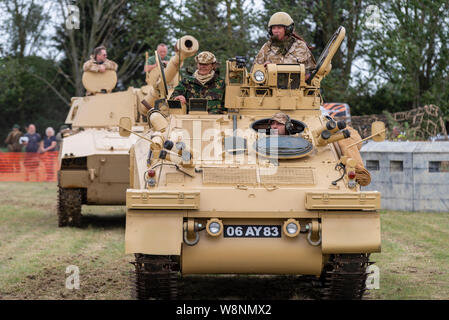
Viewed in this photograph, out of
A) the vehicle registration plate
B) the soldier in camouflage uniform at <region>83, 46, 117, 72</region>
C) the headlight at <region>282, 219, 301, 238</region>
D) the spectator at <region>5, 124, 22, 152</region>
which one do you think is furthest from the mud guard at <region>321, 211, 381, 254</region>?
the spectator at <region>5, 124, 22, 152</region>

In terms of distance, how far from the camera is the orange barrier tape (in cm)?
2841

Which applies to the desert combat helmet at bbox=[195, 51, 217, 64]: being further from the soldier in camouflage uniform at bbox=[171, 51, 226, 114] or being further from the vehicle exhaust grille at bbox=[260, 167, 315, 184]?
the vehicle exhaust grille at bbox=[260, 167, 315, 184]

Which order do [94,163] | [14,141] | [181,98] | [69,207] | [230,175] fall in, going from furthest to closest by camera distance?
1. [14,141]
2. [69,207]
3. [94,163]
4. [181,98]
5. [230,175]

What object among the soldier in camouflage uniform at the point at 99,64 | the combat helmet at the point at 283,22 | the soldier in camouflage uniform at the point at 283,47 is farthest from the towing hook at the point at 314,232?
the soldier in camouflage uniform at the point at 99,64

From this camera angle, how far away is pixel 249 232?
822 centimetres

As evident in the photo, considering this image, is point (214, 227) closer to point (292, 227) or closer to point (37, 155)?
point (292, 227)

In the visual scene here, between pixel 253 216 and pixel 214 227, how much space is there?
0.37m

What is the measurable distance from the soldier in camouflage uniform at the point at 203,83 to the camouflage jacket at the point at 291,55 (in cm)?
56

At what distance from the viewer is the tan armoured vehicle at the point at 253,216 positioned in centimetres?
809

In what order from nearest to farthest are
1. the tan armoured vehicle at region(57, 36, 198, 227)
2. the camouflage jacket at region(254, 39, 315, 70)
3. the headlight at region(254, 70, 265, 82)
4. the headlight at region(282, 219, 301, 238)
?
the headlight at region(282, 219, 301, 238)
the headlight at region(254, 70, 265, 82)
the camouflage jacket at region(254, 39, 315, 70)
the tan armoured vehicle at region(57, 36, 198, 227)

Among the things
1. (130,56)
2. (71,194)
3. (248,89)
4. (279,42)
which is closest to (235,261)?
(248,89)

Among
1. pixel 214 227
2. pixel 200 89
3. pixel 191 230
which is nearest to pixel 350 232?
pixel 214 227

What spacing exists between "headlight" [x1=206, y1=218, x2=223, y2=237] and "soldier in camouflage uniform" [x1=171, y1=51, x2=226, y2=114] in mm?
2843
